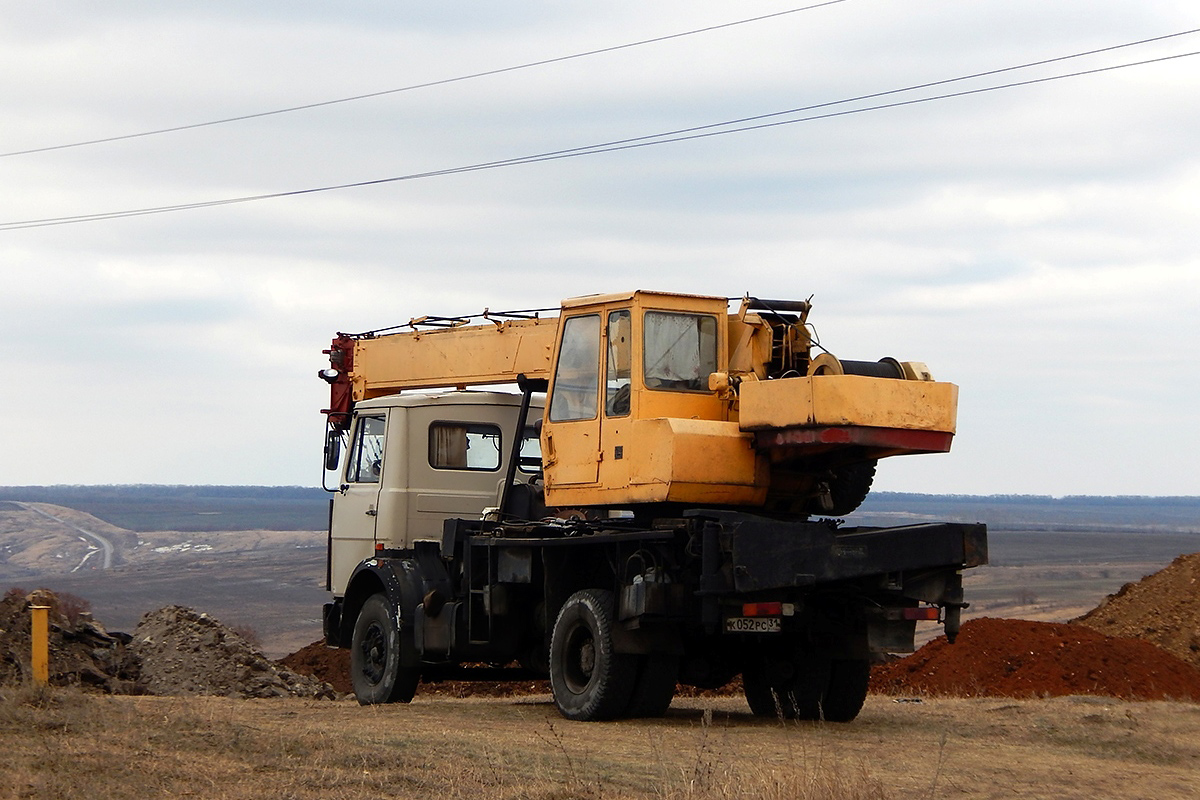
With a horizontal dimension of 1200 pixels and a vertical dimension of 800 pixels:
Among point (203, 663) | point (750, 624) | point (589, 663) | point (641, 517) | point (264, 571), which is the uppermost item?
point (641, 517)

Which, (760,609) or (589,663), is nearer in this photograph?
(760,609)

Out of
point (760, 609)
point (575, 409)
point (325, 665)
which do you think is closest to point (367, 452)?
point (575, 409)

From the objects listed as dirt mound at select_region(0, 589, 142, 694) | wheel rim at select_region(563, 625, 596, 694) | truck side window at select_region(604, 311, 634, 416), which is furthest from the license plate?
dirt mound at select_region(0, 589, 142, 694)

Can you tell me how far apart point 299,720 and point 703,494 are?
13.3 ft

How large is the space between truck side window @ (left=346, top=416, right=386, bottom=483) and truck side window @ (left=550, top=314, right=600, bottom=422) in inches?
115

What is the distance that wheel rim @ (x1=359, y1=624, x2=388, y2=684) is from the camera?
16875mm

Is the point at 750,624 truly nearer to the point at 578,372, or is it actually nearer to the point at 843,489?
the point at 843,489

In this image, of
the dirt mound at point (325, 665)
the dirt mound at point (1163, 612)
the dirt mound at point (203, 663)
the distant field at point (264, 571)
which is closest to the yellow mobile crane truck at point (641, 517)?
the dirt mound at point (203, 663)

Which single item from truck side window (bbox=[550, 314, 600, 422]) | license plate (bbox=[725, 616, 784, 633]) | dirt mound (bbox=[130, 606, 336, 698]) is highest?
truck side window (bbox=[550, 314, 600, 422])

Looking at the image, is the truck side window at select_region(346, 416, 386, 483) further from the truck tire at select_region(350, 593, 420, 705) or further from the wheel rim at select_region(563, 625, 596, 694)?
the wheel rim at select_region(563, 625, 596, 694)

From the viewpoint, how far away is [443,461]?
686 inches

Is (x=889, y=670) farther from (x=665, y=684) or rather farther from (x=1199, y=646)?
(x=665, y=684)

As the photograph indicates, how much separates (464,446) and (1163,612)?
11326 mm

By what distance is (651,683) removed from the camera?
14297mm
